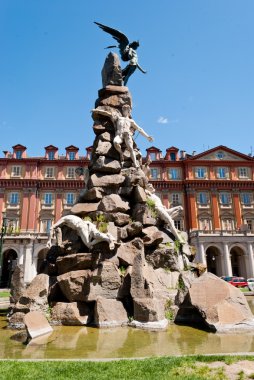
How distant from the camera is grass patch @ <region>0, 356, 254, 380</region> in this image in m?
4.37

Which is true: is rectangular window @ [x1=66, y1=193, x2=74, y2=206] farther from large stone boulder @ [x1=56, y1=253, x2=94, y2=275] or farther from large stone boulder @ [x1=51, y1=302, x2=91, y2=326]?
large stone boulder @ [x1=51, y1=302, x2=91, y2=326]

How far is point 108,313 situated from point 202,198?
44549mm

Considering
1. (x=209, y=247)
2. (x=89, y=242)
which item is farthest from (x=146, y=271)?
(x=209, y=247)

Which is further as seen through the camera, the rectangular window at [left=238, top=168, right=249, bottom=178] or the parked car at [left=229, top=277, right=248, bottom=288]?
the rectangular window at [left=238, top=168, right=249, bottom=178]

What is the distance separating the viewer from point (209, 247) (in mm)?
47750

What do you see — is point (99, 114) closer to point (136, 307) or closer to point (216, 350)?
point (136, 307)

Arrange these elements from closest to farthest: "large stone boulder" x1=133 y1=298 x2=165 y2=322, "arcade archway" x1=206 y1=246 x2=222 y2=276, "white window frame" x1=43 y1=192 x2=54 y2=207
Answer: "large stone boulder" x1=133 y1=298 x2=165 y2=322 → "arcade archway" x1=206 y1=246 x2=222 y2=276 → "white window frame" x1=43 y1=192 x2=54 y2=207

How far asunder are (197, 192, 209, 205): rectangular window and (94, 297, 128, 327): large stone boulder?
43.8m

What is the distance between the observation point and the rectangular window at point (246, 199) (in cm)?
5138

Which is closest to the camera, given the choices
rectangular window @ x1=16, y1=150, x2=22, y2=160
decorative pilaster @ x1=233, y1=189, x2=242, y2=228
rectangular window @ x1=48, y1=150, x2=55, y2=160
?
decorative pilaster @ x1=233, y1=189, x2=242, y2=228

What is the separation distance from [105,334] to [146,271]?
8.33ft

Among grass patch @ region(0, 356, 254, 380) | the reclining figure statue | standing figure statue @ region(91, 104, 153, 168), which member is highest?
standing figure statue @ region(91, 104, 153, 168)

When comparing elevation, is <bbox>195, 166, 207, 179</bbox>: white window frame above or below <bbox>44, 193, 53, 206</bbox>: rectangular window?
above

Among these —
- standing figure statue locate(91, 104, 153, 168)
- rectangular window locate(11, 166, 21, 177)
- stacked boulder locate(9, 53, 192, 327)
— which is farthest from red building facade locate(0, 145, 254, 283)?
stacked boulder locate(9, 53, 192, 327)
